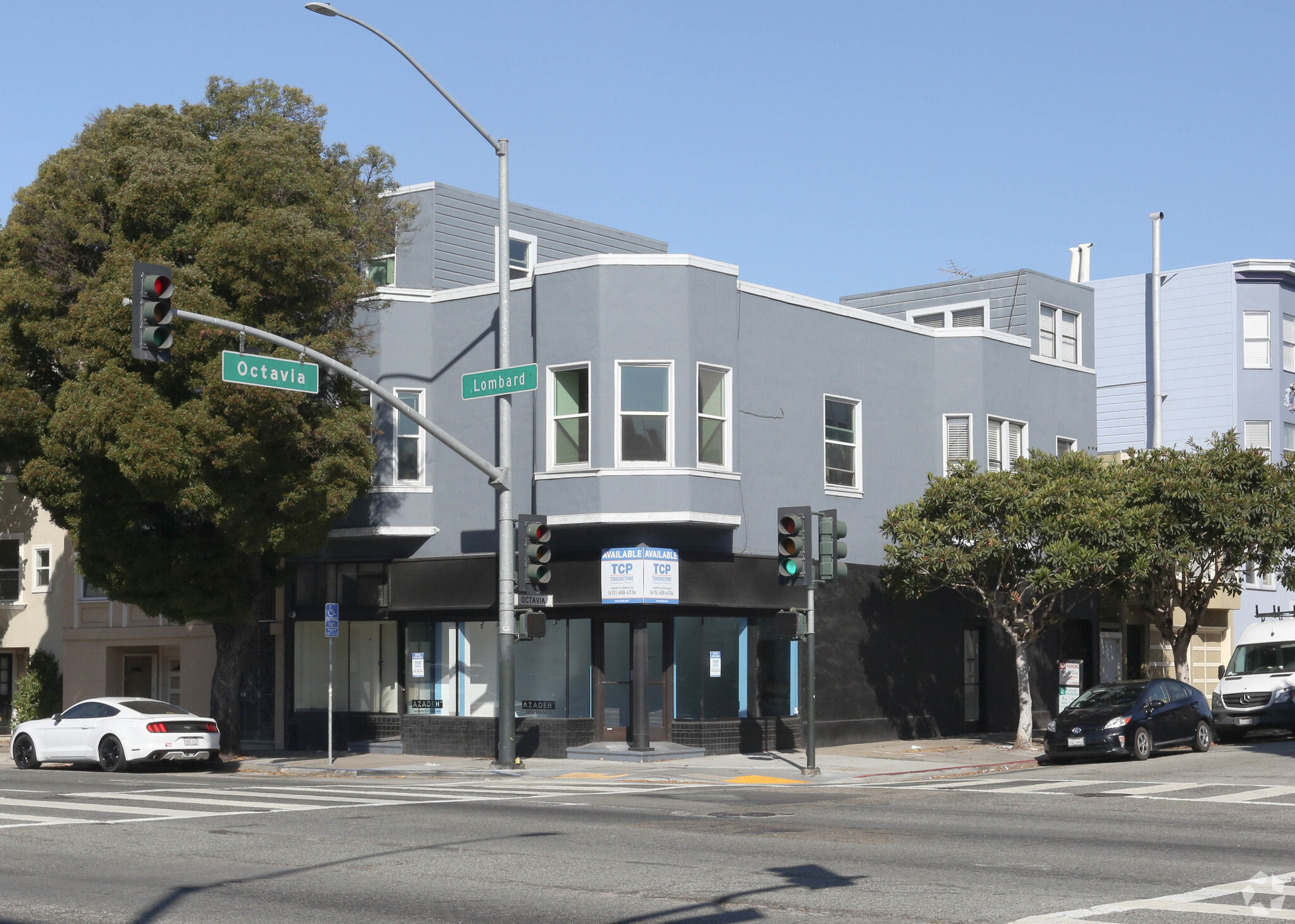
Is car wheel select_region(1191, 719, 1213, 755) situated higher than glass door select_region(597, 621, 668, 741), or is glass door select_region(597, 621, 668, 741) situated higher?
glass door select_region(597, 621, 668, 741)

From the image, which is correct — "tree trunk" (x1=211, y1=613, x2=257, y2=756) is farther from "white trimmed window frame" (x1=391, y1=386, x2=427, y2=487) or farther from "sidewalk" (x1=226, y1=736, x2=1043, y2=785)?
"white trimmed window frame" (x1=391, y1=386, x2=427, y2=487)

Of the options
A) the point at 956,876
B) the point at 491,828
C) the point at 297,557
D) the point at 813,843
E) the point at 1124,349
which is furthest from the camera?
the point at 1124,349

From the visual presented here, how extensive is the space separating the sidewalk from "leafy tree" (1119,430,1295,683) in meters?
4.89

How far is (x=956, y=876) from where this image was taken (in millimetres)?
11469

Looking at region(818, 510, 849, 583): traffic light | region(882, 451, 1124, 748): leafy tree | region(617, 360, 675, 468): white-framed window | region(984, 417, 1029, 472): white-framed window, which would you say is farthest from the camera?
region(984, 417, 1029, 472): white-framed window

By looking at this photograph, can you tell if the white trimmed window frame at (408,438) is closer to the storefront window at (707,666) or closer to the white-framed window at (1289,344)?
the storefront window at (707,666)

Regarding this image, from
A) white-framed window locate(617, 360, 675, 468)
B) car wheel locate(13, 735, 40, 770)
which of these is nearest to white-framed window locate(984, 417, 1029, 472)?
white-framed window locate(617, 360, 675, 468)

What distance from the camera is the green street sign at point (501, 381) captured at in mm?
22297

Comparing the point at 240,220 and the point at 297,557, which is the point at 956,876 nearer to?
the point at 240,220

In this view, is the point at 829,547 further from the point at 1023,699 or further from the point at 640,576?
the point at 1023,699

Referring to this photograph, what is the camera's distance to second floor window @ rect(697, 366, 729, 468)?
2653cm

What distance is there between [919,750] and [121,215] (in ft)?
55.0

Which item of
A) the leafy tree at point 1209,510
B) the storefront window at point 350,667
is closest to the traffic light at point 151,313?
the storefront window at point 350,667

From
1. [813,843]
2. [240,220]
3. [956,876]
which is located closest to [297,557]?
[240,220]
